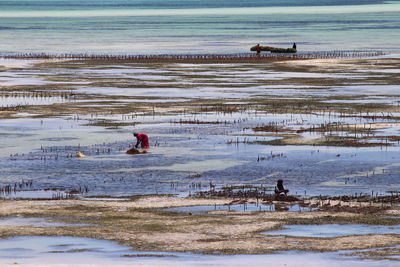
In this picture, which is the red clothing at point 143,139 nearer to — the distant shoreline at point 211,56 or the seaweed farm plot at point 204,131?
the seaweed farm plot at point 204,131

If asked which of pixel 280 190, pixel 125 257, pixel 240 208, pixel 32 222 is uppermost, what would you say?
pixel 280 190

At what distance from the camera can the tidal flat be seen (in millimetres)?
25000

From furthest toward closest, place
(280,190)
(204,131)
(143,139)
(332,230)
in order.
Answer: (204,131) < (143,139) < (280,190) < (332,230)

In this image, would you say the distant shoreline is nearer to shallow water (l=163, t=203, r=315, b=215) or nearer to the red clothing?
the red clothing

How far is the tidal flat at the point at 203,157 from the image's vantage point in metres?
25.0

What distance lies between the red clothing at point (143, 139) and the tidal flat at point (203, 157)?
19.3 inches

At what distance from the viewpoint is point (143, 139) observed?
3869 cm

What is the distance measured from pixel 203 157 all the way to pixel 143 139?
2606mm

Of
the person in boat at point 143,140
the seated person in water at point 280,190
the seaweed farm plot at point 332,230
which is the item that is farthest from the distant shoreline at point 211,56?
the seaweed farm plot at point 332,230

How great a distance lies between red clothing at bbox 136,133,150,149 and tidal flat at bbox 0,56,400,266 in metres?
0.49

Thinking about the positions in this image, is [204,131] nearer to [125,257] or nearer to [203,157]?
[203,157]

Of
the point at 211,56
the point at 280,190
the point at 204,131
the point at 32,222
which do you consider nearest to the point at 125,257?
the point at 32,222

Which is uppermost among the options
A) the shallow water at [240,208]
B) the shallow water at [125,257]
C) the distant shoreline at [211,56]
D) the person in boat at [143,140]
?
the distant shoreline at [211,56]

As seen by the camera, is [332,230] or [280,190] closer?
[332,230]
